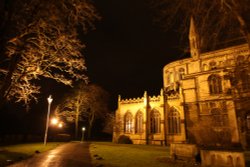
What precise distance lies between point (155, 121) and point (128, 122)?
6.44m

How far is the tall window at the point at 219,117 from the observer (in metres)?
26.3

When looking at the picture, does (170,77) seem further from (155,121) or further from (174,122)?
(174,122)

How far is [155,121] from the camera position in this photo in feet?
120

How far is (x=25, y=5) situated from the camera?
8117 millimetres

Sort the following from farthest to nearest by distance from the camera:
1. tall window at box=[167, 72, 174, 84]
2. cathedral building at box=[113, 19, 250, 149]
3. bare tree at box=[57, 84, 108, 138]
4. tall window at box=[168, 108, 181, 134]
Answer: tall window at box=[167, 72, 174, 84]
bare tree at box=[57, 84, 108, 138]
tall window at box=[168, 108, 181, 134]
cathedral building at box=[113, 19, 250, 149]

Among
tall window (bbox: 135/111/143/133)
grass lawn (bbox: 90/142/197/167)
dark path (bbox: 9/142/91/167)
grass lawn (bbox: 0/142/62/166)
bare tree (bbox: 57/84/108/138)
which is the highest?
bare tree (bbox: 57/84/108/138)

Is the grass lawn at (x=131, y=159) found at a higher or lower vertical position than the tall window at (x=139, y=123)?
lower

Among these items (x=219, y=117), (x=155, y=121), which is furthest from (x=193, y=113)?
(x=155, y=121)

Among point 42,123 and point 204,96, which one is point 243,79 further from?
point 42,123

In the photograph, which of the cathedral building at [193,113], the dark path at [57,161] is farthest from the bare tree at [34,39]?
the cathedral building at [193,113]

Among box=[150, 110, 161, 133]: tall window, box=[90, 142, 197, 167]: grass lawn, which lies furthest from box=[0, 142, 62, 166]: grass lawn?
box=[150, 110, 161, 133]: tall window

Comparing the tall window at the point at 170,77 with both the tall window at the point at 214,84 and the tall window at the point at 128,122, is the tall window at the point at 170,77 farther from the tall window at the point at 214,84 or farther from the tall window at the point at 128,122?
the tall window at the point at 214,84

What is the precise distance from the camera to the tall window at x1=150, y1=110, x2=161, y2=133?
36.1m

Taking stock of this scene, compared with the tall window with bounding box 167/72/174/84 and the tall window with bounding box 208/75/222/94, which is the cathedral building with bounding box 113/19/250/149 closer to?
the tall window with bounding box 208/75/222/94
